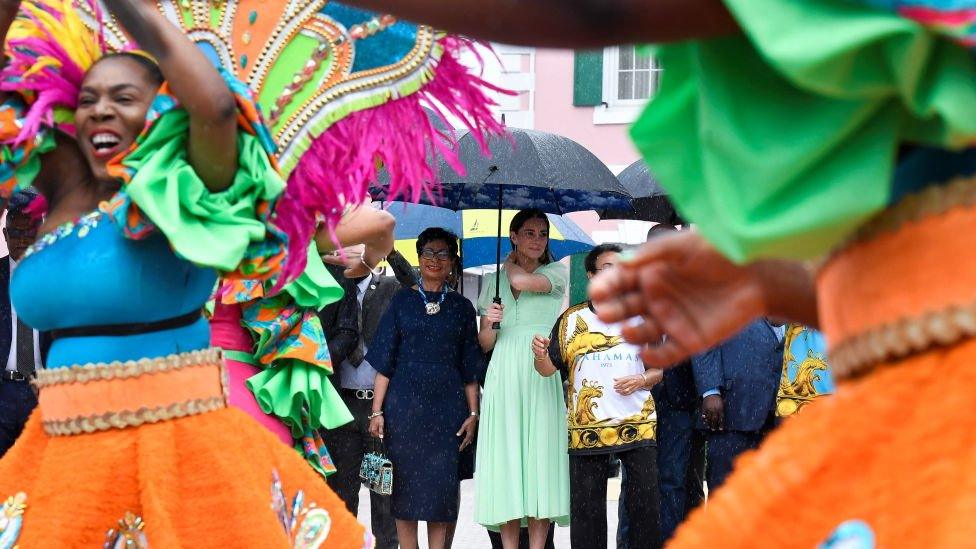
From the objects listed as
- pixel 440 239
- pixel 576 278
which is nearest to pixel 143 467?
pixel 440 239

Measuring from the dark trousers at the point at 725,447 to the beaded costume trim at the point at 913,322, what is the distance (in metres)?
6.52

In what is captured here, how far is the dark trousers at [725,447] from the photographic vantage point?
7.80 metres

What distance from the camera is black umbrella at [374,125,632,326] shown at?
835 cm

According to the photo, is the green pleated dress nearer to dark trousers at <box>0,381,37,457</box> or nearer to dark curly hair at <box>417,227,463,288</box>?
dark curly hair at <box>417,227,463,288</box>

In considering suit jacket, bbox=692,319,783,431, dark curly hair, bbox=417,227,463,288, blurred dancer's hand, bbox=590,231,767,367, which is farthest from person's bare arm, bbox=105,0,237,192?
suit jacket, bbox=692,319,783,431

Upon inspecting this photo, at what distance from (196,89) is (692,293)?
175cm

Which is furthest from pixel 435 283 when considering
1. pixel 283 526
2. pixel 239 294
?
pixel 283 526

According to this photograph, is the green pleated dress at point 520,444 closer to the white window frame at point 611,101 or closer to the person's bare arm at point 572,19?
the person's bare arm at point 572,19

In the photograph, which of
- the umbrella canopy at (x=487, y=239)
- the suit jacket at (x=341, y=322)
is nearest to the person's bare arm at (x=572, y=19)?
the suit jacket at (x=341, y=322)

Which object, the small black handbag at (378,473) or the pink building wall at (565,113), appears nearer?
the small black handbag at (378,473)

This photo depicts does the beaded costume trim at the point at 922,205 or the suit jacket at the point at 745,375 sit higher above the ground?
the suit jacket at the point at 745,375

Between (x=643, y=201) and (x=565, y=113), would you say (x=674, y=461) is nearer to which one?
(x=643, y=201)

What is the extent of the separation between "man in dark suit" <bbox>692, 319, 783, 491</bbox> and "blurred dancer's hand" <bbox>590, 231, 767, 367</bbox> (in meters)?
6.20

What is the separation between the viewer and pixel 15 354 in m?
6.88
